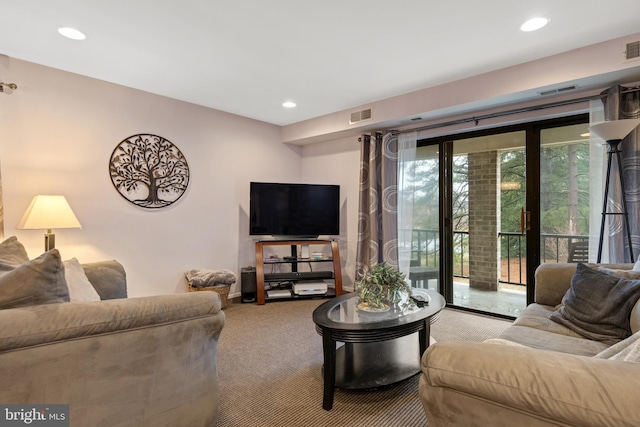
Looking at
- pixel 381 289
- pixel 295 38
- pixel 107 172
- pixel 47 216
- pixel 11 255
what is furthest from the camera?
pixel 107 172

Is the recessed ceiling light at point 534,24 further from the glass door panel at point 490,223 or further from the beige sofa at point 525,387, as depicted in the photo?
the beige sofa at point 525,387

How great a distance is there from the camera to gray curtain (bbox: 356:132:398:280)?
13.1 ft

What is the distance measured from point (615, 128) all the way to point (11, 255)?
3.97 m

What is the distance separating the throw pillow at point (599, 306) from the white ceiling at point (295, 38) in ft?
5.65

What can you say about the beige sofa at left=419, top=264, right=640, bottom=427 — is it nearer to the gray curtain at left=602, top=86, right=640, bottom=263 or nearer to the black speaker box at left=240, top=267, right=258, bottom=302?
the gray curtain at left=602, top=86, right=640, bottom=263

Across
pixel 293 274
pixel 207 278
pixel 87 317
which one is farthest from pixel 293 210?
pixel 87 317

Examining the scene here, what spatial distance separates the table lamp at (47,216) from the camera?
8.30ft

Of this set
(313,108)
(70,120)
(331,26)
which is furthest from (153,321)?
(313,108)

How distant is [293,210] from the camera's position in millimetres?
4324

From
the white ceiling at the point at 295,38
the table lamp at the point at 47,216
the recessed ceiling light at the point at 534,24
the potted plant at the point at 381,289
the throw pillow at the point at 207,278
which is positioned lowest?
the throw pillow at the point at 207,278

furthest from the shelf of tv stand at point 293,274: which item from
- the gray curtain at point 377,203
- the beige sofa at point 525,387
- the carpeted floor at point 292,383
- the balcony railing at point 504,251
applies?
the beige sofa at point 525,387

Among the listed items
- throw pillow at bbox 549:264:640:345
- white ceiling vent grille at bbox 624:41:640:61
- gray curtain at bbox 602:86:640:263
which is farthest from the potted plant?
white ceiling vent grille at bbox 624:41:640:61

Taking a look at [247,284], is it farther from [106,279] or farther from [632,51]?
[632,51]

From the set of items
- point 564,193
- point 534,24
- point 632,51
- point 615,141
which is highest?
point 534,24
